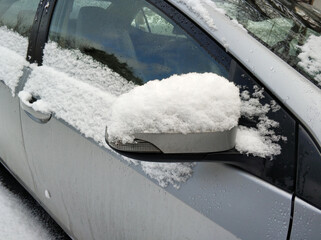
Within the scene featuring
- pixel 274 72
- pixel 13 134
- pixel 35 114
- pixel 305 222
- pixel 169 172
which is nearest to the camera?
pixel 305 222

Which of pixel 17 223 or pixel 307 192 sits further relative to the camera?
pixel 17 223

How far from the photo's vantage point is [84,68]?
147cm

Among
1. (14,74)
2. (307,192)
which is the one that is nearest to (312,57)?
(307,192)

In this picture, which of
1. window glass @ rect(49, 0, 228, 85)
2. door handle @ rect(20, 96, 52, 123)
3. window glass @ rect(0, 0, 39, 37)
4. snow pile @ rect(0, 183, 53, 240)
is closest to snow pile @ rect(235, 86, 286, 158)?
window glass @ rect(49, 0, 228, 85)

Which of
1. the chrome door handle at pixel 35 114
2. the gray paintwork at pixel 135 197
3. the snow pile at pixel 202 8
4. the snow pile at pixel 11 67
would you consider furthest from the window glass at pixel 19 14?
the snow pile at pixel 202 8

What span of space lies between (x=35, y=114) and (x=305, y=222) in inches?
50.1

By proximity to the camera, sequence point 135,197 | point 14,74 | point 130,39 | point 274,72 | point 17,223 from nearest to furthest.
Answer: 1. point 274,72
2. point 135,197
3. point 130,39
4. point 14,74
5. point 17,223

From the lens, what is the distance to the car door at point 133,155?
96 cm

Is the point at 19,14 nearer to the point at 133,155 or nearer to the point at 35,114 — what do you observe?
the point at 35,114

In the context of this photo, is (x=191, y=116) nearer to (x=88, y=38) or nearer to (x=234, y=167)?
(x=234, y=167)

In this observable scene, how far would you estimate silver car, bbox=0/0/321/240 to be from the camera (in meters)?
0.92

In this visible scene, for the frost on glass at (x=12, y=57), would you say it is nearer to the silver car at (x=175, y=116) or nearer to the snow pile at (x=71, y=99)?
the silver car at (x=175, y=116)

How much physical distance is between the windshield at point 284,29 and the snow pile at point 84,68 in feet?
1.56

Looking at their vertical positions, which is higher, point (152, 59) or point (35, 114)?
point (152, 59)
